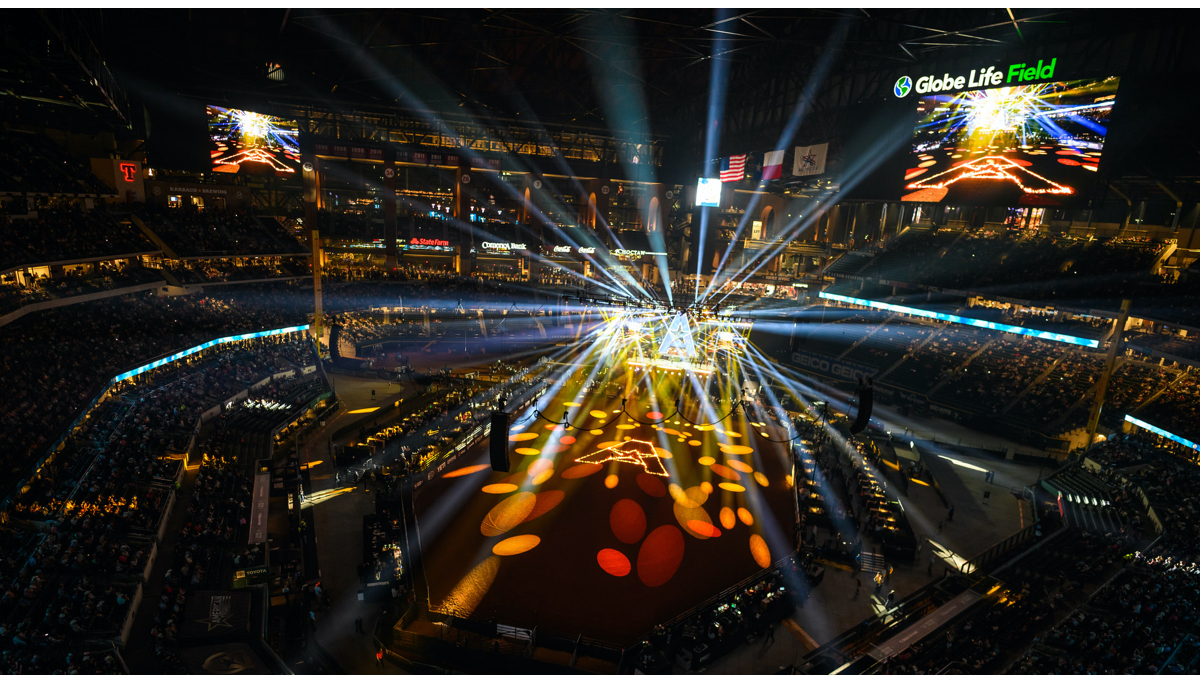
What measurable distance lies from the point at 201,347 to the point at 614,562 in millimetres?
21162

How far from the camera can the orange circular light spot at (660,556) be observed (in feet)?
55.0

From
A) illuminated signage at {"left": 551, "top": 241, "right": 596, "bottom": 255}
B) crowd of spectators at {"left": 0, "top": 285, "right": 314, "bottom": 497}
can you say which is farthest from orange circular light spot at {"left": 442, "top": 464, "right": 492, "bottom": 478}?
illuminated signage at {"left": 551, "top": 241, "right": 596, "bottom": 255}

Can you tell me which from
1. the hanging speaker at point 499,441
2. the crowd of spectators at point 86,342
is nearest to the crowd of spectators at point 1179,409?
the hanging speaker at point 499,441

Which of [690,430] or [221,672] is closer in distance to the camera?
[221,672]

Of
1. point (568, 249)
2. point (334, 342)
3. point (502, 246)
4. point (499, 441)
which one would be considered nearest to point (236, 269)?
point (334, 342)

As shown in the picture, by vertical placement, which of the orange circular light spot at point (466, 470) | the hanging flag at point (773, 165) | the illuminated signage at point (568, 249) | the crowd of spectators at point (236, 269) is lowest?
the orange circular light spot at point (466, 470)

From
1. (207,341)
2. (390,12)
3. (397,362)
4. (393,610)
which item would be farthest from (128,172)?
(393,610)

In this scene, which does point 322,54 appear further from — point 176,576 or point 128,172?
point 176,576

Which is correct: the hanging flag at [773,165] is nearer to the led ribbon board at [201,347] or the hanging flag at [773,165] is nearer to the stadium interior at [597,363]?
the stadium interior at [597,363]

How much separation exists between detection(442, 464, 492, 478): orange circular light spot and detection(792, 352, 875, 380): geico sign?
20.2 metres

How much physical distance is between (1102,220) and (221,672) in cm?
3753

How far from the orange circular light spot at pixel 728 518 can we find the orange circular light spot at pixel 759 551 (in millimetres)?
767

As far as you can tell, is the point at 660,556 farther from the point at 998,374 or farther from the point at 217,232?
the point at 217,232

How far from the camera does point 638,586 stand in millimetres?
16359
